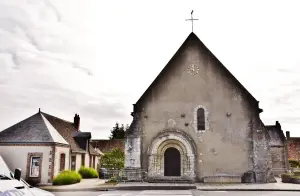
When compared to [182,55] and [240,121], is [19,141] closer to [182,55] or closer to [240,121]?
[182,55]

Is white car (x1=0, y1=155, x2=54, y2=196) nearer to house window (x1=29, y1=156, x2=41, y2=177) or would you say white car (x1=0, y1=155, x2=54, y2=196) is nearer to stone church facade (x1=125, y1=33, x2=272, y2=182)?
stone church facade (x1=125, y1=33, x2=272, y2=182)

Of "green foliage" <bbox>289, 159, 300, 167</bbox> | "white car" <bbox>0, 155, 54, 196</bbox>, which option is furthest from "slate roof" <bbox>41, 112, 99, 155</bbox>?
"green foliage" <bbox>289, 159, 300, 167</bbox>

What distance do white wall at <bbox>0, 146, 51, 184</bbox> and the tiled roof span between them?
50 centimetres

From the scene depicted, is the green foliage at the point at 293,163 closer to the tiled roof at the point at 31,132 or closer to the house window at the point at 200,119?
the house window at the point at 200,119

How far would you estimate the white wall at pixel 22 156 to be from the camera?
72.7 feet

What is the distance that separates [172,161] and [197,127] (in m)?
3.01

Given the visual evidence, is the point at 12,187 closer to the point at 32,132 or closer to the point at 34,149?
the point at 34,149

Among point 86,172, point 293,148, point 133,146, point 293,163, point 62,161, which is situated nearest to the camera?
point 133,146

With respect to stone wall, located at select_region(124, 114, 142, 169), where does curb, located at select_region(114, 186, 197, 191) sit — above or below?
below

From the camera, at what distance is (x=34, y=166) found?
882 inches

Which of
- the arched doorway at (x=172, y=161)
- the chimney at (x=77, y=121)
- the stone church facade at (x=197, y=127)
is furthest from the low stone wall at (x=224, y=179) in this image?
the chimney at (x=77, y=121)

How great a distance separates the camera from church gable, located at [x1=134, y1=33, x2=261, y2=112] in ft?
73.7

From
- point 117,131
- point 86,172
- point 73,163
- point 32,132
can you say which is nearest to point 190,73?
point 32,132

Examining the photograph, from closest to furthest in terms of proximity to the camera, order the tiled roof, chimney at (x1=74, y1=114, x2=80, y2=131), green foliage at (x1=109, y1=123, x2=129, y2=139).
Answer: the tiled roof, chimney at (x1=74, y1=114, x2=80, y2=131), green foliage at (x1=109, y1=123, x2=129, y2=139)
